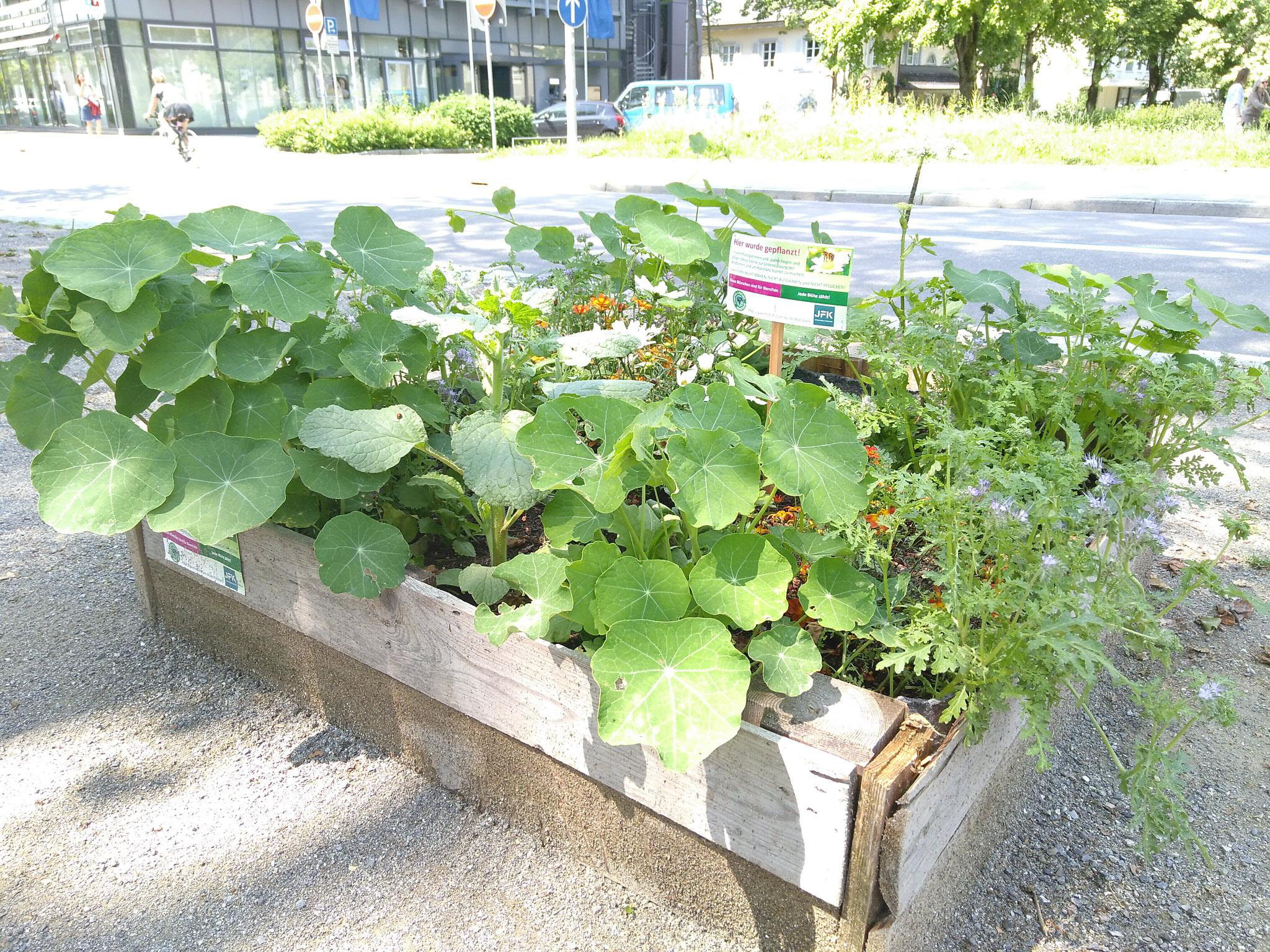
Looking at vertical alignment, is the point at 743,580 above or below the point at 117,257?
below

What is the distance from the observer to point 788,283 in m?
1.85

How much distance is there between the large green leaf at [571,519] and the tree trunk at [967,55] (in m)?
21.3

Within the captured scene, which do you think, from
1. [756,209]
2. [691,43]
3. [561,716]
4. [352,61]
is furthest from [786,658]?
[691,43]

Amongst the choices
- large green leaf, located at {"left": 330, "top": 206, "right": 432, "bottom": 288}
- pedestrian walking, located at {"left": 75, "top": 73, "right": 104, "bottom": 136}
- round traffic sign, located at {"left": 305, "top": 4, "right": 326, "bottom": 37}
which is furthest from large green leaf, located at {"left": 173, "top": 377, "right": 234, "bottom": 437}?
pedestrian walking, located at {"left": 75, "top": 73, "right": 104, "bottom": 136}

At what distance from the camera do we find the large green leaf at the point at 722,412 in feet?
4.86

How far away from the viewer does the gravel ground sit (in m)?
1.54

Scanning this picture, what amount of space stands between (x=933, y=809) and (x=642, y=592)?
0.50m

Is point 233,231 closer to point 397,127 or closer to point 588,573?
point 588,573

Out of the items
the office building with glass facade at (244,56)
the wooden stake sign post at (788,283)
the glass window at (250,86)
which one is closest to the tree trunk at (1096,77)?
the office building with glass facade at (244,56)

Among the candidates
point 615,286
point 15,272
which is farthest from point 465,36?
point 615,286

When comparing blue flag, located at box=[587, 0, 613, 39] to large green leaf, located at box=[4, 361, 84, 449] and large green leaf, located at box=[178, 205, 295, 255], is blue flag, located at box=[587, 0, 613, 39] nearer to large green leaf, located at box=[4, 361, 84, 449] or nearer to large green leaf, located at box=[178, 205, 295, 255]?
large green leaf, located at box=[178, 205, 295, 255]

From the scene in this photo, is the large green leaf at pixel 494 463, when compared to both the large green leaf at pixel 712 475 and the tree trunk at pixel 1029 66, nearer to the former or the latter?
the large green leaf at pixel 712 475

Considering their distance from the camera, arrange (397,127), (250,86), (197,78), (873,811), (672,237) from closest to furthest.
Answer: (873,811)
(672,237)
(397,127)
(197,78)
(250,86)

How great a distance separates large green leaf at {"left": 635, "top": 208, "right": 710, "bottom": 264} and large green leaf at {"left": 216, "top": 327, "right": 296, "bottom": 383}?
→ 815mm
